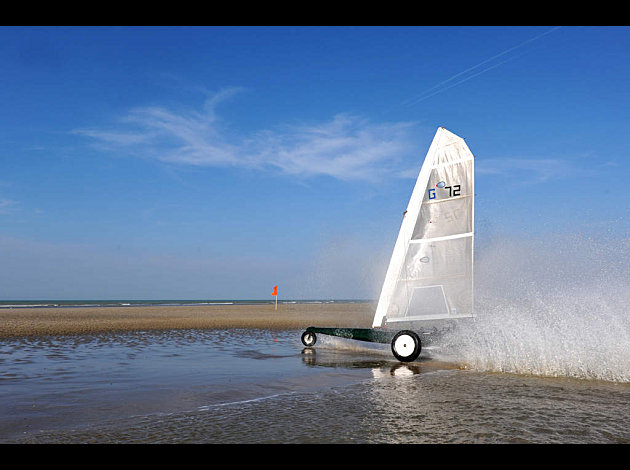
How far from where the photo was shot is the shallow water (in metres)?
6.46

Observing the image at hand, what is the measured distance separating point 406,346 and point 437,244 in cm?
346

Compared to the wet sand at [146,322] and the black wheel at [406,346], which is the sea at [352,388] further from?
the wet sand at [146,322]

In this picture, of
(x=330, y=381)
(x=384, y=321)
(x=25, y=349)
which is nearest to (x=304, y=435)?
(x=330, y=381)

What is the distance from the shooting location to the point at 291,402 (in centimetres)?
859

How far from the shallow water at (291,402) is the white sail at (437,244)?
5.94 ft

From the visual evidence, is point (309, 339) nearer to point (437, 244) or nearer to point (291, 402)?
point (437, 244)

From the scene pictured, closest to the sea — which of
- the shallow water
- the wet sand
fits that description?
the shallow water

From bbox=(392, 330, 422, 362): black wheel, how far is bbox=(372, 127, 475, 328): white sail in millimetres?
1038

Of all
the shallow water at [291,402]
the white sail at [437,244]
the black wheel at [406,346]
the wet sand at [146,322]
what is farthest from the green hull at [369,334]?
the wet sand at [146,322]

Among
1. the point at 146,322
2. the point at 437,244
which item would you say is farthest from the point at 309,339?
the point at 146,322

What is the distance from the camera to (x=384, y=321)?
15.7 metres

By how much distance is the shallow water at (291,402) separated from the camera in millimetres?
6461
